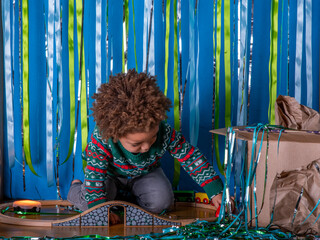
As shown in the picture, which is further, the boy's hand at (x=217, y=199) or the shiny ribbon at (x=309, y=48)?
the shiny ribbon at (x=309, y=48)

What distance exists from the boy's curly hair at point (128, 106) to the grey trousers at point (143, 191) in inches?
12.5

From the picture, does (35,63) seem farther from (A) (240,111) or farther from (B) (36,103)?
(A) (240,111)

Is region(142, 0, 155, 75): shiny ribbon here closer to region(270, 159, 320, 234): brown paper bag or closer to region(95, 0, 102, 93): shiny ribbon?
region(95, 0, 102, 93): shiny ribbon

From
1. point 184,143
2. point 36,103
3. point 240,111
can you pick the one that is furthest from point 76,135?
point 240,111

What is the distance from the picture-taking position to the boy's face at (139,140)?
126 cm

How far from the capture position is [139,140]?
1271 millimetres

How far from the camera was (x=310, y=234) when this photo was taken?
118 cm

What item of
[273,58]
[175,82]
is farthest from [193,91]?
[273,58]

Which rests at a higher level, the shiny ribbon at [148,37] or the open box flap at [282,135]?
the shiny ribbon at [148,37]

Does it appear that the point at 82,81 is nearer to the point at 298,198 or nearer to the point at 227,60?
the point at 227,60

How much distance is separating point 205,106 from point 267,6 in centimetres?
45

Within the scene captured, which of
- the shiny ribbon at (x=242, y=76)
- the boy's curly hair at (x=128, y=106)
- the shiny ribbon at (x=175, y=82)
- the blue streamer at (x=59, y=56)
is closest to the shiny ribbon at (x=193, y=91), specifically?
the shiny ribbon at (x=175, y=82)

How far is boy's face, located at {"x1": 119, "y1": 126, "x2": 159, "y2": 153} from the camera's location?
4.13 ft

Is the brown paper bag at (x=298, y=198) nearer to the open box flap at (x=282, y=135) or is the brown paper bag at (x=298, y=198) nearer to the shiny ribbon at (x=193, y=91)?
the open box flap at (x=282, y=135)
